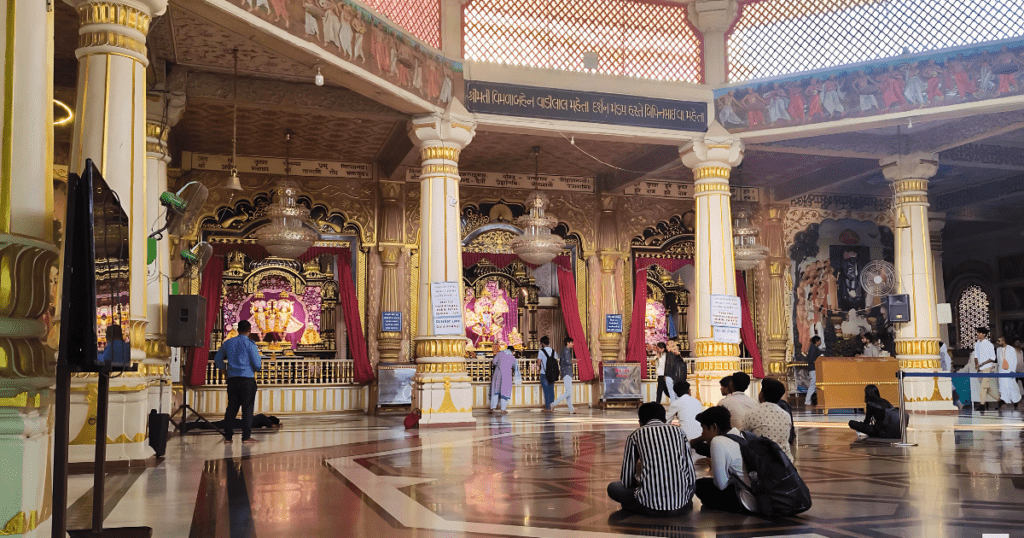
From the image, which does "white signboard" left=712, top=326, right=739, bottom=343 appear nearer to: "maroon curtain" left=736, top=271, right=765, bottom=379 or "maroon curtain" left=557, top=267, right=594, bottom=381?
Result: "maroon curtain" left=557, top=267, right=594, bottom=381

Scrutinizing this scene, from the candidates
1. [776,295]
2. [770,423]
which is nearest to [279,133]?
[770,423]

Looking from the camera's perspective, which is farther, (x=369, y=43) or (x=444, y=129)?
(x=444, y=129)

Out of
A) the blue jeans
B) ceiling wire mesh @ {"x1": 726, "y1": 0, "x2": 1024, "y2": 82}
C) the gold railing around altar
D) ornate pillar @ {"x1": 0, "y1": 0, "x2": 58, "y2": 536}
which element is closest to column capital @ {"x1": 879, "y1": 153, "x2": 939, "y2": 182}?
ceiling wire mesh @ {"x1": 726, "y1": 0, "x2": 1024, "y2": 82}

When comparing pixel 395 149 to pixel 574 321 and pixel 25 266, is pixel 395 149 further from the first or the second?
pixel 25 266

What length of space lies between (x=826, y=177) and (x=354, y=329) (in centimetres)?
881

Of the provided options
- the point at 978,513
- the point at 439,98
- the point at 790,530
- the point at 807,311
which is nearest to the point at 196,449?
the point at 439,98

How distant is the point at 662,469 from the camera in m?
4.34

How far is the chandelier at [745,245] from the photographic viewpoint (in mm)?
13844

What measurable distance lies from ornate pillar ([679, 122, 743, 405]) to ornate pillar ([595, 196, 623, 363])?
3574 mm

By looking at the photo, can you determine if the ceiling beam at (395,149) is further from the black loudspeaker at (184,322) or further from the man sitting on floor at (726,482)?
the man sitting on floor at (726,482)

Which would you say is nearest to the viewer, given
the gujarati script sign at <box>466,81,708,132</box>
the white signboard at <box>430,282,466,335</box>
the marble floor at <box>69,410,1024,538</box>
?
the marble floor at <box>69,410,1024,538</box>

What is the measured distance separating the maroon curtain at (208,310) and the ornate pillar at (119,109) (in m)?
7.00

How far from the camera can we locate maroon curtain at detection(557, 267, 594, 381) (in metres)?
15.1

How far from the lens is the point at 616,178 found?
600 inches
